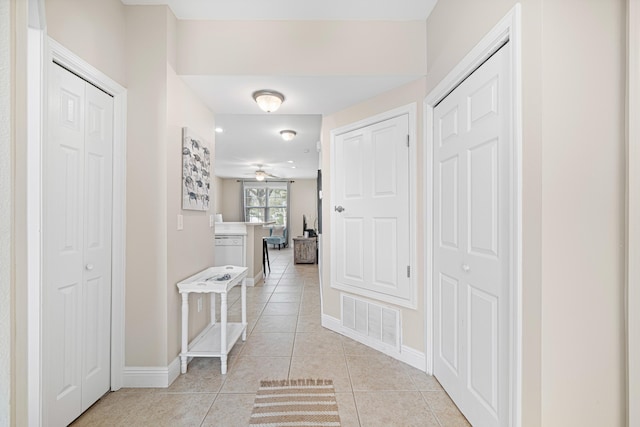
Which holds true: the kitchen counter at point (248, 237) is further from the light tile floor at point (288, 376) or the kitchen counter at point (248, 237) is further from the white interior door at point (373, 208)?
the white interior door at point (373, 208)

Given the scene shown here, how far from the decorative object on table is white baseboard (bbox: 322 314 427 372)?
1.70 m

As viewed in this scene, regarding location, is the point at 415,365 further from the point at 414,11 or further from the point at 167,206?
the point at 414,11

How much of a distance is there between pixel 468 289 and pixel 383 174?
46.4 inches

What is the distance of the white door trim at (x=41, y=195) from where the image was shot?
1100 millimetres

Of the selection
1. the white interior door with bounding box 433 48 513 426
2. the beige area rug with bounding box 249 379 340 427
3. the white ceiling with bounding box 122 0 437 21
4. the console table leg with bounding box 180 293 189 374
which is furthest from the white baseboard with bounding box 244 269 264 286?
the white ceiling with bounding box 122 0 437 21

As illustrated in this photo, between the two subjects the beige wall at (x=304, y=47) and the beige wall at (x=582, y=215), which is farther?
the beige wall at (x=304, y=47)

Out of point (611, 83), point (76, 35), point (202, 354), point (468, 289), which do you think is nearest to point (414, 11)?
point (611, 83)

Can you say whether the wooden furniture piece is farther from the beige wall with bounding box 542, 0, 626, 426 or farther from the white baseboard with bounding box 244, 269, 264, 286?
the beige wall with bounding box 542, 0, 626, 426

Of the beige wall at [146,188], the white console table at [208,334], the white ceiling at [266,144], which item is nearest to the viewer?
the beige wall at [146,188]

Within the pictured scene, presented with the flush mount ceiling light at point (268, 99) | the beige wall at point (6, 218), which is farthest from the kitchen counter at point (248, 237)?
the beige wall at point (6, 218)

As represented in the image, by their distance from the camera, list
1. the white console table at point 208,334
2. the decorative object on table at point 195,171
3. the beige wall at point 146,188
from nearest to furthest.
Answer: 1. the beige wall at point 146,188
2. the white console table at point 208,334
3. the decorative object on table at point 195,171

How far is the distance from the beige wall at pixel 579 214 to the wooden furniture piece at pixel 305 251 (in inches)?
237

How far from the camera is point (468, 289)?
160cm

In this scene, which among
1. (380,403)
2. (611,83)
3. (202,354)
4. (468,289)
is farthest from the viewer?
(202,354)
